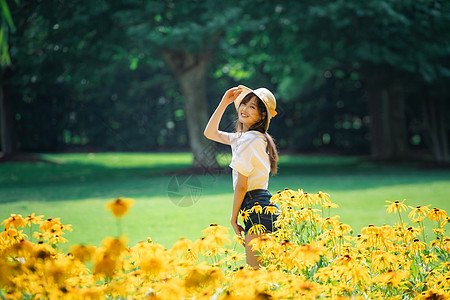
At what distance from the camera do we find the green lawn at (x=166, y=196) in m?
7.19

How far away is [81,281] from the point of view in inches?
91.4

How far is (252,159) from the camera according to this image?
3.46 meters

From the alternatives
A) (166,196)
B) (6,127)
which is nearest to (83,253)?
(166,196)


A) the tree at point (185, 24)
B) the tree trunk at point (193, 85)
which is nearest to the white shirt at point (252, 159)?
the tree at point (185, 24)

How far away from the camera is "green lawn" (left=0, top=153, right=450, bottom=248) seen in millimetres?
7191

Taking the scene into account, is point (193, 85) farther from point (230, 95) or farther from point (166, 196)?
point (230, 95)

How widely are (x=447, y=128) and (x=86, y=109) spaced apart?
59.2 ft

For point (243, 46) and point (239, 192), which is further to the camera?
point (243, 46)

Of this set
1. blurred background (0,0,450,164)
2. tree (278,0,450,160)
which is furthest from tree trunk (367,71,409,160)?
tree (278,0,450,160)

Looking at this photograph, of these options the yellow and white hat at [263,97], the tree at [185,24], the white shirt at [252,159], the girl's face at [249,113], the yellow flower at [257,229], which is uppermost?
the tree at [185,24]

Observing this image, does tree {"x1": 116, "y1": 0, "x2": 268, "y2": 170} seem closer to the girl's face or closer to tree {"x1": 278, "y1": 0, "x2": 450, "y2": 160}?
tree {"x1": 278, "y1": 0, "x2": 450, "y2": 160}

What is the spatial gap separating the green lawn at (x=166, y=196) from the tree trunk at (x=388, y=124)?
2401 mm

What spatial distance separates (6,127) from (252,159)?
757 inches

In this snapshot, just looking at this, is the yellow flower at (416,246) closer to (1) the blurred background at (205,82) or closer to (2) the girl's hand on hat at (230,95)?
(2) the girl's hand on hat at (230,95)
